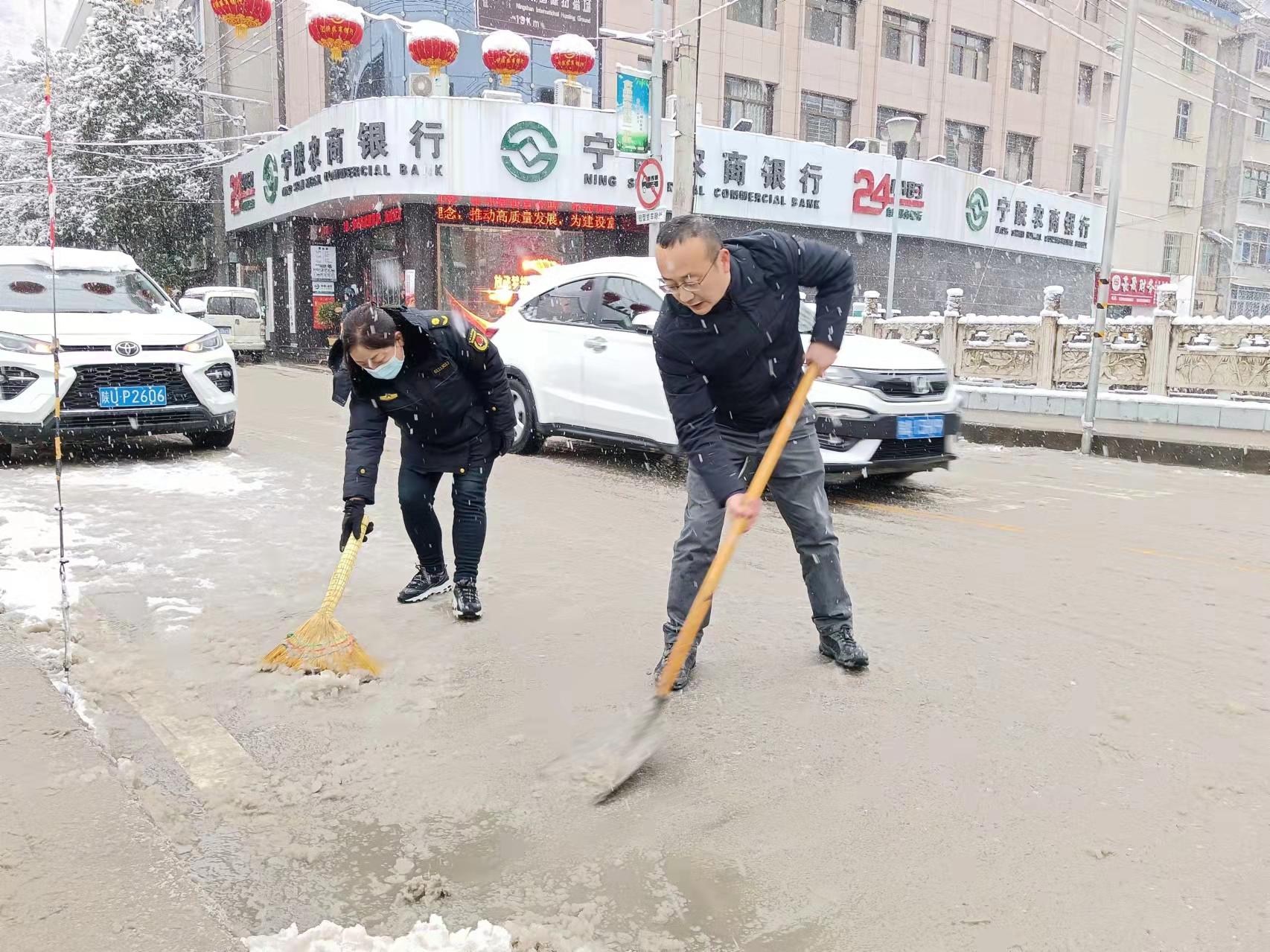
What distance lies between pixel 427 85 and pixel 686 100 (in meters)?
8.96

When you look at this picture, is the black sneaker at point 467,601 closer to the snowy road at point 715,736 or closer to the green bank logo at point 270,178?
the snowy road at point 715,736

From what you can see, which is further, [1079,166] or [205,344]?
[1079,166]

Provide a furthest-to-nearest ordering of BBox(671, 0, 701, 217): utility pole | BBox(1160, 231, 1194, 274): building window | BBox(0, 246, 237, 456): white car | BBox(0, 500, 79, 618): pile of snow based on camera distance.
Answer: BBox(1160, 231, 1194, 274): building window
BBox(671, 0, 701, 217): utility pole
BBox(0, 246, 237, 456): white car
BBox(0, 500, 79, 618): pile of snow

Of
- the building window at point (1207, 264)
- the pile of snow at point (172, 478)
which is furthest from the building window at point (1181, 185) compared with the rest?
the pile of snow at point (172, 478)

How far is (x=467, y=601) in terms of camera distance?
14.0 ft

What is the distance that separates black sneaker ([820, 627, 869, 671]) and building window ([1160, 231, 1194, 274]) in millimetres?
37422

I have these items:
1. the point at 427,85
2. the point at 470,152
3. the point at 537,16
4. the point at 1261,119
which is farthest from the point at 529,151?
the point at 1261,119

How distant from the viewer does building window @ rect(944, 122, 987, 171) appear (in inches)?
1082

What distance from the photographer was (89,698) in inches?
131

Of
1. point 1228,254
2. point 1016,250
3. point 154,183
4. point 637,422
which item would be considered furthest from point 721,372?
point 1228,254

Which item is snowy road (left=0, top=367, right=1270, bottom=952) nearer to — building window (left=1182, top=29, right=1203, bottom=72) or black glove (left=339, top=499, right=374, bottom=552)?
black glove (left=339, top=499, right=374, bottom=552)

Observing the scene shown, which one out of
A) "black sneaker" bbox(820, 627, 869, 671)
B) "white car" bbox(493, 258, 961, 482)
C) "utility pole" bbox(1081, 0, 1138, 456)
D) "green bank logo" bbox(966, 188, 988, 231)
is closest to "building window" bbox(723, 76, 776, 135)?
"green bank logo" bbox(966, 188, 988, 231)

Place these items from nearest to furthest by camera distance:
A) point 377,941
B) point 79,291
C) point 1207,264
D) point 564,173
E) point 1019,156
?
point 377,941 → point 79,291 → point 564,173 → point 1019,156 → point 1207,264

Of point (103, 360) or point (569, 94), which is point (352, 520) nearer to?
point (103, 360)
